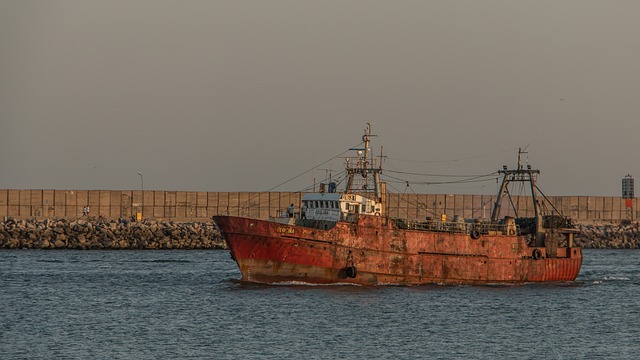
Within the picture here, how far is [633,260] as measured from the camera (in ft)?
314

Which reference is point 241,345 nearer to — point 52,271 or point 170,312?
point 170,312

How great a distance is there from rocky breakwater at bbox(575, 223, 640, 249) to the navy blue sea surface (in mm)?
48974

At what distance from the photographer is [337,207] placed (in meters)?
58.9

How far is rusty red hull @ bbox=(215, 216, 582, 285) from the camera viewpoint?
56750mm

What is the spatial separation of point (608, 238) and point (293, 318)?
80.6 meters

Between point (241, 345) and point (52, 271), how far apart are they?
31435mm

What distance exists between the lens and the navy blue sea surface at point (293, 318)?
40.6 m

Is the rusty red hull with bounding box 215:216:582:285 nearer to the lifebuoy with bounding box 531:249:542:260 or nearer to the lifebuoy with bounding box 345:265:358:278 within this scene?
the lifebuoy with bounding box 345:265:358:278

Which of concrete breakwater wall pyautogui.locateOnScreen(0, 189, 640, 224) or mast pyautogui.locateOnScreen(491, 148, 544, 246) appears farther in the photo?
concrete breakwater wall pyautogui.locateOnScreen(0, 189, 640, 224)

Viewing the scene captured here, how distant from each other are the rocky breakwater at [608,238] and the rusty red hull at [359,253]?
57847 millimetres

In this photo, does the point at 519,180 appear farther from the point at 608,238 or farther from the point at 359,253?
the point at 608,238

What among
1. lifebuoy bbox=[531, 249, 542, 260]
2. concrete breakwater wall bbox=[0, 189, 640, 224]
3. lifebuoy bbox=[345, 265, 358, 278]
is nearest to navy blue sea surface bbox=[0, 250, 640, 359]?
lifebuoy bbox=[345, 265, 358, 278]

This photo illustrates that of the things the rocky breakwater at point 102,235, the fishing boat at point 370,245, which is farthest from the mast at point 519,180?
the rocky breakwater at point 102,235

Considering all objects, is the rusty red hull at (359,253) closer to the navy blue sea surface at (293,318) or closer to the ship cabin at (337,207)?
the navy blue sea surface at (293,318)
